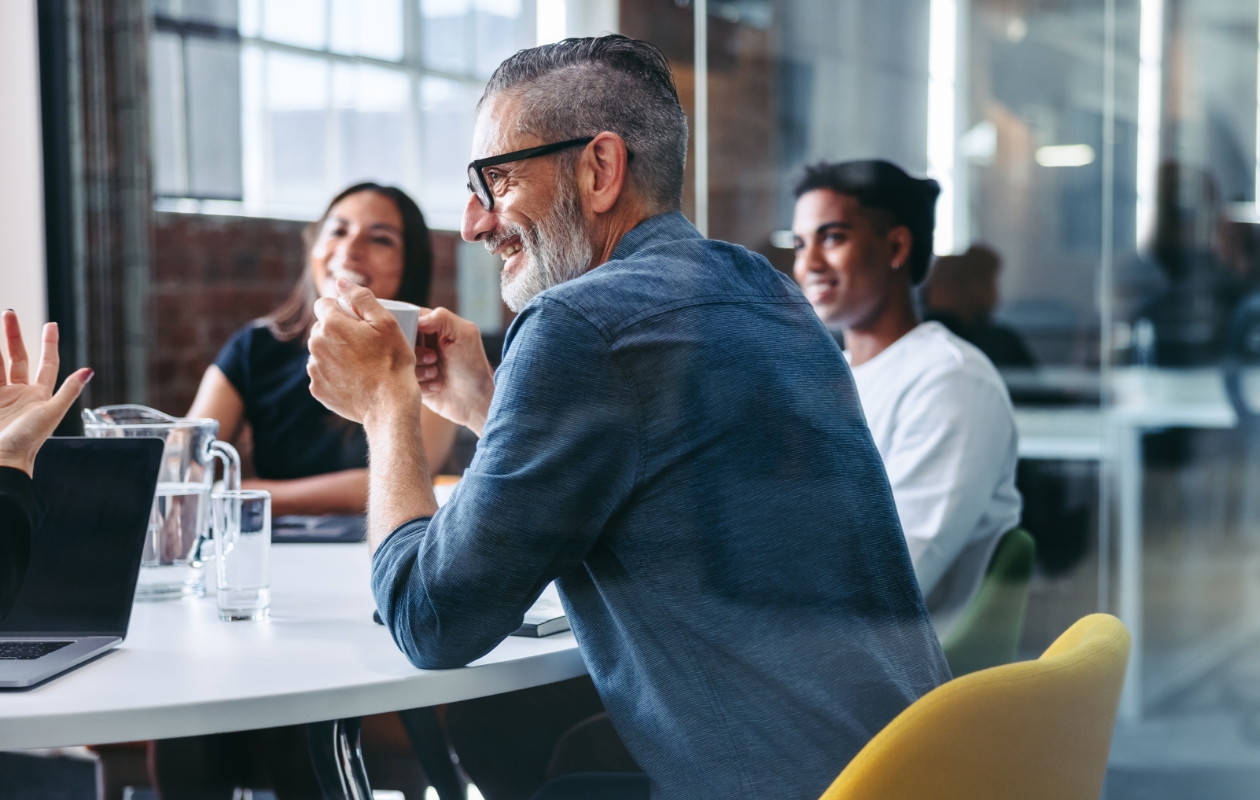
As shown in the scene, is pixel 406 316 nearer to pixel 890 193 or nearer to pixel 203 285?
pixel 890 193

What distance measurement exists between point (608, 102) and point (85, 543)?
0.68 m

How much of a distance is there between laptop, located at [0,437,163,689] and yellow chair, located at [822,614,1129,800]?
0.73 metres

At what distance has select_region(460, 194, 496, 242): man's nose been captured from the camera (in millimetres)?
1238

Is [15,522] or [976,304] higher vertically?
[976,304]

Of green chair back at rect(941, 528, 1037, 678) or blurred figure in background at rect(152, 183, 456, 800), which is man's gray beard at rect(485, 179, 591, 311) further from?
blurred figure in background at rect(152, 183, 456, 800)

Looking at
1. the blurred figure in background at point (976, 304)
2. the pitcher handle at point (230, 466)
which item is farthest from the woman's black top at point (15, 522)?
the blurred figure in background at point (976, 304)

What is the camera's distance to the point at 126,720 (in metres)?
0.90

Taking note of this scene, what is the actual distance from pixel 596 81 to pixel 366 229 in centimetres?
146

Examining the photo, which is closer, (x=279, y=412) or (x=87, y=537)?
(x=87, y=537)

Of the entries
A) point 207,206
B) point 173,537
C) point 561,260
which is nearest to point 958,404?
point 561,260

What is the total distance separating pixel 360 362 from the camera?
1.17 metres

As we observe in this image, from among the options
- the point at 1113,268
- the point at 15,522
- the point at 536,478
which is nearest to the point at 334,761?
the point at 15,522

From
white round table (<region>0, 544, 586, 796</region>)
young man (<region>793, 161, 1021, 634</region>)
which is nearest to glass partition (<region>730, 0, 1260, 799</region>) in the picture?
young man (<region>793, 161, 1021, 634</region>)

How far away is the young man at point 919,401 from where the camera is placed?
67.1 inches
